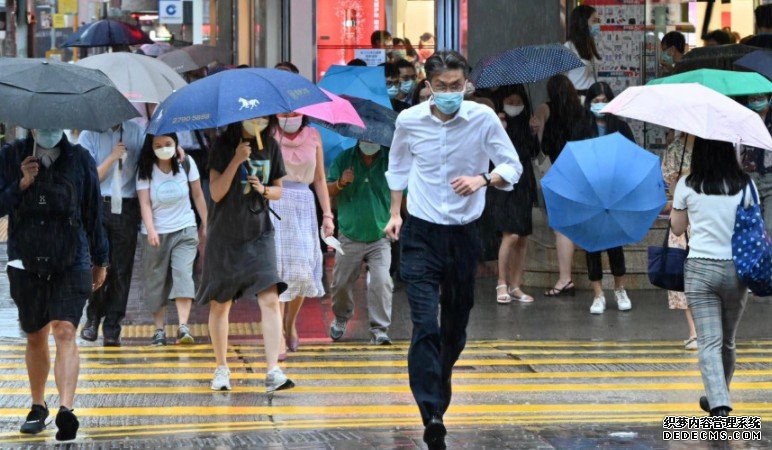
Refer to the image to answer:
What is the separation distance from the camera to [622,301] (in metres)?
13.2

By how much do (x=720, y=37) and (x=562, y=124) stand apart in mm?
4391

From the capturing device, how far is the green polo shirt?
11422 mm

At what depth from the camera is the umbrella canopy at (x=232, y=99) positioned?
9016 mm

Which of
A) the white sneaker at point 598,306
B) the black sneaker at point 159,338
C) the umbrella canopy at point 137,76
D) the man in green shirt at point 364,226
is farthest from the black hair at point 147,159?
the white sneaker at point 598,306

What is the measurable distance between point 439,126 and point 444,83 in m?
0.23

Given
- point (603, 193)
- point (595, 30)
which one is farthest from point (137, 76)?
point (595, 30)

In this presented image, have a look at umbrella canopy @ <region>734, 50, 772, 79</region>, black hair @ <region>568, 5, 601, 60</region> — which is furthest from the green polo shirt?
black hair @ <region>568, 5, 601, 60</region>

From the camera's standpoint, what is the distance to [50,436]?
8227 millimetres

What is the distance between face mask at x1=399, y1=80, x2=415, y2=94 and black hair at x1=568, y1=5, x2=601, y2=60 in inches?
71.4

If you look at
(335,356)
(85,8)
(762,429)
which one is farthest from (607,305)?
(85,8)

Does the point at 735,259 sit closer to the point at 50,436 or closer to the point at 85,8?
the point at 50,436

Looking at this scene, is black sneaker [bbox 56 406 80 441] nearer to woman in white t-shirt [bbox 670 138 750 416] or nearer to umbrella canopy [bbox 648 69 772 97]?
woman in white t-shirt [bbox 670 138 750 416]

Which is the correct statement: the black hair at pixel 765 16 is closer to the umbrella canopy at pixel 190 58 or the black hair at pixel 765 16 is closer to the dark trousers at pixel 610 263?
the dark trousers at pixel 610 263

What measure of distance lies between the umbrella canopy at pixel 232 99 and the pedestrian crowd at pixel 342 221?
0.92ft
